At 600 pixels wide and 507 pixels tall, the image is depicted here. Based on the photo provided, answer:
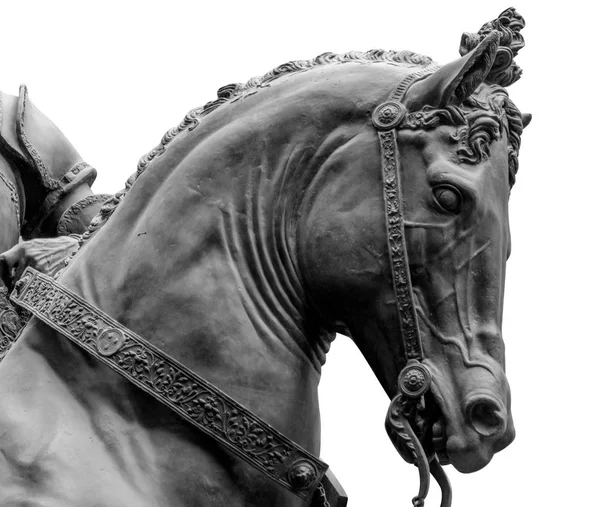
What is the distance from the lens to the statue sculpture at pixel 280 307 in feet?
12.6

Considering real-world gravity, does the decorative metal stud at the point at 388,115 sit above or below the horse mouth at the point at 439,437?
Result: above

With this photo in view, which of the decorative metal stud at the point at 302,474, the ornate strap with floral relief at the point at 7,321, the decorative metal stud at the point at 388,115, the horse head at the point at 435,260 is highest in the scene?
the decorative metal stud at the point at 388,115

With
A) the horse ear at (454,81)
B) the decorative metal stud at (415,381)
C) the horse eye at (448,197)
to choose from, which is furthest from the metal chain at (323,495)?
the horse ear at (454,81)

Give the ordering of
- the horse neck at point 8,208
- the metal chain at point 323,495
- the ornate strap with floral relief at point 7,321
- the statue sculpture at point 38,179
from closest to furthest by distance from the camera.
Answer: the metal chain at point 323,495 → the ornate strap with floral relief at point 7,321 → the horse neck at point 8,208 → the statue sculpture at point 38,179

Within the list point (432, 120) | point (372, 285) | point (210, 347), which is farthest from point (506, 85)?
point (210, 347)

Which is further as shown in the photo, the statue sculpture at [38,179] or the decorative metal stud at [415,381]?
the statue sculpture at [38,179]

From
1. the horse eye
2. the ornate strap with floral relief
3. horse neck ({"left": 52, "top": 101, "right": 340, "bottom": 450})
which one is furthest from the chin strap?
the ornate strap with floral relief

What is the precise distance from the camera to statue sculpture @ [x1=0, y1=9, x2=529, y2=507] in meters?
3.83

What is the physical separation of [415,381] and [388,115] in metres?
0.66

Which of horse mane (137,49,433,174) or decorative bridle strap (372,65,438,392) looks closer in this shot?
decorative bridle strap (372,65,438,392)

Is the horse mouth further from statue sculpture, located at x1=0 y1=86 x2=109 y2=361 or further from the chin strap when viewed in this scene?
statue sculpture, located at x1=0 y1=86 x2=109 y2=361

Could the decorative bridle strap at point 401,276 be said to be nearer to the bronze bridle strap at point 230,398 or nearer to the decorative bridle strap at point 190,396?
the bronze bridle strap at point 230,398

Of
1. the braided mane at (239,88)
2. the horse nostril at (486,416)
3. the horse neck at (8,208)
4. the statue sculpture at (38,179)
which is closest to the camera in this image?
the horse nostril at (486,416)

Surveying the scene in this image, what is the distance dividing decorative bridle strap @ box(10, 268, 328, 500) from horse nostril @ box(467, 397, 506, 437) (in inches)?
15.3
